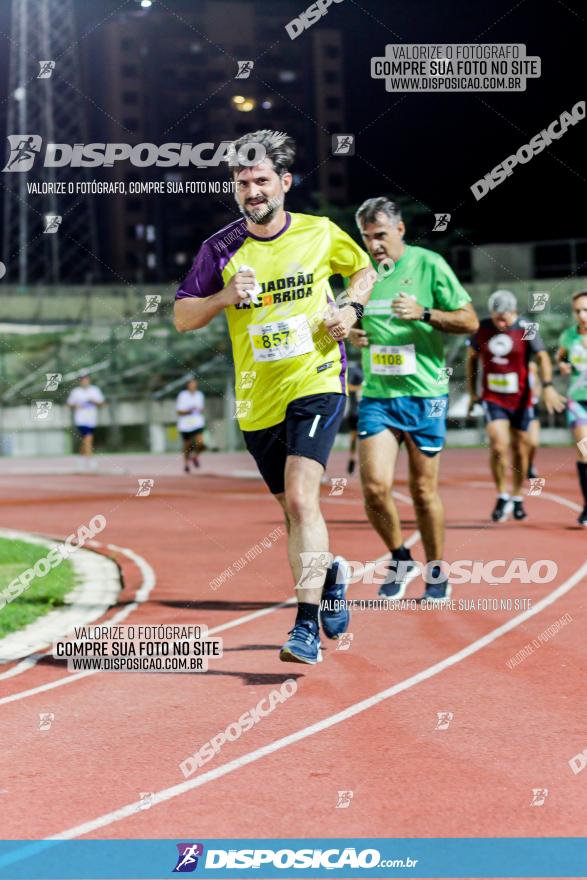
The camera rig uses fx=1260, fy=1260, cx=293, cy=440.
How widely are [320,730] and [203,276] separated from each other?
7.46ft

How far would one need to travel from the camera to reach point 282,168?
19.4 ft

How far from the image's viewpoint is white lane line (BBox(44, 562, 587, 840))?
12.9 ft

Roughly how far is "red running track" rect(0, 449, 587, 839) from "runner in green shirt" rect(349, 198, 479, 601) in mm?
593

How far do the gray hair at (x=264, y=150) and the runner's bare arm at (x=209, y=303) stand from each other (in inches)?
21.2

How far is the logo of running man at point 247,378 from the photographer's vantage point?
6203 millimetres

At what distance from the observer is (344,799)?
13.5 feet

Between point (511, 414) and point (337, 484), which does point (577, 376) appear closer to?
point (511, 414)

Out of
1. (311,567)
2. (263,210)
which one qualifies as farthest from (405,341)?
(311,567)

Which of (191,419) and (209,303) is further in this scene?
(191,419)

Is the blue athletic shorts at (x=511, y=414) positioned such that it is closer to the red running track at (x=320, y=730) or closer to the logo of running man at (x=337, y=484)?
the logo of running man at (x=337, y=484)

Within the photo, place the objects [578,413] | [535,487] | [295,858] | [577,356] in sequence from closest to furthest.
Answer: [295,858]
[577,356]
[578,413]
[535,487]

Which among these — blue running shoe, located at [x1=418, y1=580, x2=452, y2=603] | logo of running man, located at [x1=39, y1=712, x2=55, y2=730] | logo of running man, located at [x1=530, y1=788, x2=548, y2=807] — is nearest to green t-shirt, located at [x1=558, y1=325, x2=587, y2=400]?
blue running shoe, located at [x1=418, y1=580, x2=452, y2=603]

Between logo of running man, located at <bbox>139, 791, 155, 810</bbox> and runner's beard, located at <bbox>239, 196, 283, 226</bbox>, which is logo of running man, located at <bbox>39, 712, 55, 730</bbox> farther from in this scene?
runner's beard, located at <bbox>239, 196, 283, 226</bbox>

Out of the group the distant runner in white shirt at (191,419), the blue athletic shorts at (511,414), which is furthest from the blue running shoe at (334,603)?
the distant runner in white shirt at (191,419)
